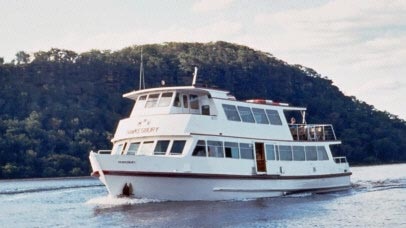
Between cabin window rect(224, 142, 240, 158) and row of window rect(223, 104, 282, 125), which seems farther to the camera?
row of window rect(223, 104, 282, 125)

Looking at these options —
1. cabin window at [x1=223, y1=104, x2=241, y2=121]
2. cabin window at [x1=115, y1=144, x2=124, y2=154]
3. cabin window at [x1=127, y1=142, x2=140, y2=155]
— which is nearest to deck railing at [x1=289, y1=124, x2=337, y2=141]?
cabin window at [x1=223, y1=104, x2=241, y2=121]

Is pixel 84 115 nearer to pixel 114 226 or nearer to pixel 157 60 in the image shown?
pixel 157 60

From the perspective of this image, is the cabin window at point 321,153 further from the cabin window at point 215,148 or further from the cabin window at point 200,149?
the cabin window at point 200,149

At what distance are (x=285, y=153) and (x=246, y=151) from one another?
3.44 meters

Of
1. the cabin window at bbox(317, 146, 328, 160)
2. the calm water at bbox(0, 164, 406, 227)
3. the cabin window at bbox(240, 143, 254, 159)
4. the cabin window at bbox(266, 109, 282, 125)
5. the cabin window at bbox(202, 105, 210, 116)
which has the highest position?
the cabin window at bbox(202, 105, 210, 116)

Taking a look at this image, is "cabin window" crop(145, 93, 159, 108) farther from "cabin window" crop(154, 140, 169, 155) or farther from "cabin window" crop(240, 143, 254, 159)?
"cabin window" crop(240, 143, 254, 159)

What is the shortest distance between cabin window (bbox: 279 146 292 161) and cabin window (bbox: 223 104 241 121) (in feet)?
11.6

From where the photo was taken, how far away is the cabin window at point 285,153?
38.5 metres

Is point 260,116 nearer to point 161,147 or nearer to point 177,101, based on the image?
point 177,101

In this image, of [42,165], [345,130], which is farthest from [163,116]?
[345,130]

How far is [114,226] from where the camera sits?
88.1 ft

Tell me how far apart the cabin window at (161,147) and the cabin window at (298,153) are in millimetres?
8894

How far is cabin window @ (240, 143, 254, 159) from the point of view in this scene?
118 ft

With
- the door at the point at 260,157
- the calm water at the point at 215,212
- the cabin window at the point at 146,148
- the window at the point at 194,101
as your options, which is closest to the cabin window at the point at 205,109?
the window at the point at 194,101
